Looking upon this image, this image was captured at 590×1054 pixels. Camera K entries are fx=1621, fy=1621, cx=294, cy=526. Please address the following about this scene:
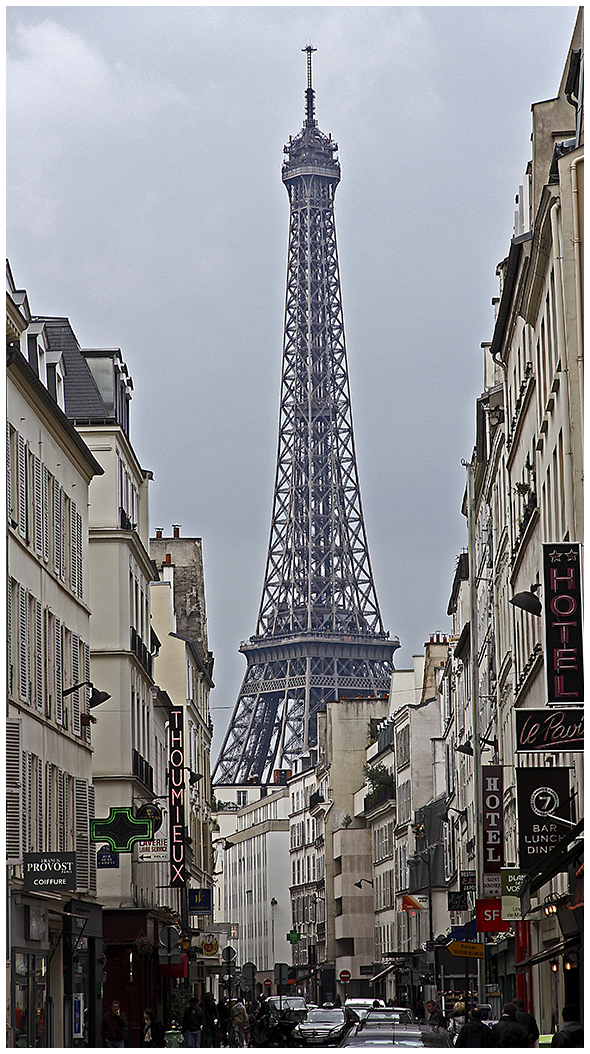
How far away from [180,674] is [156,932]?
20123 mm

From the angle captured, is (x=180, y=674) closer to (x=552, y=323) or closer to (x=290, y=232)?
(x=552, y=323)

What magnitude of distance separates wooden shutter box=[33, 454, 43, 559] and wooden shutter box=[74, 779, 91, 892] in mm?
6855

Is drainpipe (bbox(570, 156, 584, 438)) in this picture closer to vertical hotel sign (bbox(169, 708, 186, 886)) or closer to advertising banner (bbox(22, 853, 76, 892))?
advertising banner (bbox(22, 853, 76, 892))

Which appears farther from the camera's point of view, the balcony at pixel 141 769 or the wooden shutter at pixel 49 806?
the balcony at pixel 141 769

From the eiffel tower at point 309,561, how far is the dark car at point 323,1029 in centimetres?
10349

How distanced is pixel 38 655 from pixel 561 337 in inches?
527

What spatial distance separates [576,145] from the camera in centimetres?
2536

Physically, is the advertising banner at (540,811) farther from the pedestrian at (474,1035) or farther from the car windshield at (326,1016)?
the car windshield at (326,1016)

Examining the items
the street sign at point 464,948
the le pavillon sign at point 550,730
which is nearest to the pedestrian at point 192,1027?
the street sign at point 464,948

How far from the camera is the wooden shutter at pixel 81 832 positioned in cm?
3825

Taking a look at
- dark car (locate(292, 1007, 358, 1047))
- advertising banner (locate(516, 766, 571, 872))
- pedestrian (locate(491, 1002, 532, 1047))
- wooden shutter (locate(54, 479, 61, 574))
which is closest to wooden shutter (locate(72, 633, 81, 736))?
wooden shutter (locate(54, 479, 61, 574))

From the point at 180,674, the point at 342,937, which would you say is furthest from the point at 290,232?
the point at 180,674

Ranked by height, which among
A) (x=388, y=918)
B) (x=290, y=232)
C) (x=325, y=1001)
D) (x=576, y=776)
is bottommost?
(x=325, y=1001)

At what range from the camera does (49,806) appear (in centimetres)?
3472
